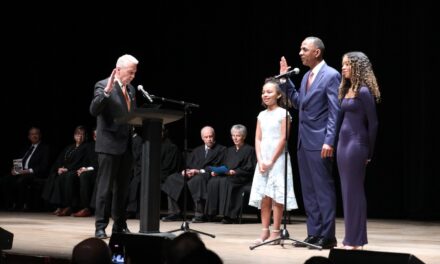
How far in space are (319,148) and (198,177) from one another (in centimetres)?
375

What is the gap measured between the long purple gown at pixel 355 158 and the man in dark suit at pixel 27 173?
21.0ft

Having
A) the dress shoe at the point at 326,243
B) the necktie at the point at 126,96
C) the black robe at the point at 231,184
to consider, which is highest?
the necktie at the point at 126,96

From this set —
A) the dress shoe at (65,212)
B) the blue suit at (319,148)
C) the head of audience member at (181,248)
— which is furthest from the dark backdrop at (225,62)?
the head of audience member at (181,248)

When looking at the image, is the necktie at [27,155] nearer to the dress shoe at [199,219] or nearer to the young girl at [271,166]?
the dress shoe at [199,219]

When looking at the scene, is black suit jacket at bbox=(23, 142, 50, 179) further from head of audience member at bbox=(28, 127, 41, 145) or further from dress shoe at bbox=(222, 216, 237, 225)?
dress shoe at bbox=(222, 216, 237, 225)

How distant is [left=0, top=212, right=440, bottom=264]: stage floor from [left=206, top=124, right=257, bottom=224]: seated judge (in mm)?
269

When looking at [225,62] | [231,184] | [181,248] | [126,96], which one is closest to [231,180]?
[231,184]

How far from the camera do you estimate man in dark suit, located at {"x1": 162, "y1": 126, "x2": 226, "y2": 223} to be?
9242 millimetres

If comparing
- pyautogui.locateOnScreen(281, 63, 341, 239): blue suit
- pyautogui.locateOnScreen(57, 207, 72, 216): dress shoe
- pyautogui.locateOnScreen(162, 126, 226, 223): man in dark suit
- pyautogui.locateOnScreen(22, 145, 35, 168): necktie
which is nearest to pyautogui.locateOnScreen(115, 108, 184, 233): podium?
pyautogui.locateOnScreen(281, 63, 341, 239): blue suit

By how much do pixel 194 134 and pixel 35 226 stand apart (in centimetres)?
349

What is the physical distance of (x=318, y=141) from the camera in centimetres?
577

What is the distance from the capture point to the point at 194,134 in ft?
35.6

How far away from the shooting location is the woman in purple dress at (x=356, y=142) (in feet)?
17.4

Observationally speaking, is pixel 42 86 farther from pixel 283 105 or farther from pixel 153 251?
pixel 153 251
